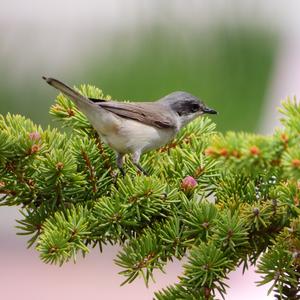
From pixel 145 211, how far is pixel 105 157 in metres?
0.47

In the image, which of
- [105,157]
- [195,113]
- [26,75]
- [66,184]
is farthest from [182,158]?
[26,75]

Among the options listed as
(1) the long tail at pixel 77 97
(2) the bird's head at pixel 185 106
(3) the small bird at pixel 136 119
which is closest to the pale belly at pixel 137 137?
(3) the small bird at pixel 136 119

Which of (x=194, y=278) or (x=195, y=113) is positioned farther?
(x=195, y=113)

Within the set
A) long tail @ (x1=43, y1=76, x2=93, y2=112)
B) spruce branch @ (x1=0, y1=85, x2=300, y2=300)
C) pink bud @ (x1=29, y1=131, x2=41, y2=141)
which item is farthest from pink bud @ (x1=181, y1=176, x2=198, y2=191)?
long tail @ (x1=43, y1=76, x2=93, y2=112)

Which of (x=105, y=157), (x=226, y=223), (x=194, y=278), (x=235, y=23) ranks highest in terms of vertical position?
(x=235, y=23)

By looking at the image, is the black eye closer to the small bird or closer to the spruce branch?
the small bird

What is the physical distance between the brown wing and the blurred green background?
0.96 m

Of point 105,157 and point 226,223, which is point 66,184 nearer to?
point 105,157

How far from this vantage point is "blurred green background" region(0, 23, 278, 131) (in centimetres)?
519

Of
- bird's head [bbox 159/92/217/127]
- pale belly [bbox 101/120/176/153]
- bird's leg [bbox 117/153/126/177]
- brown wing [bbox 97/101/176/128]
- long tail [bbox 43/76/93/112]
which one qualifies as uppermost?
bird's head [bbox 159/92/217/127]

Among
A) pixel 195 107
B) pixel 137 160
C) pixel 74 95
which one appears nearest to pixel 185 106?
pixel 195 107

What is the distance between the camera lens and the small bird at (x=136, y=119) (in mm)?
3172

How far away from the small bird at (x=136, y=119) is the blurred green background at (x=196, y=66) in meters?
0.82

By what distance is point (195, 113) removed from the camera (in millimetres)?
4465
